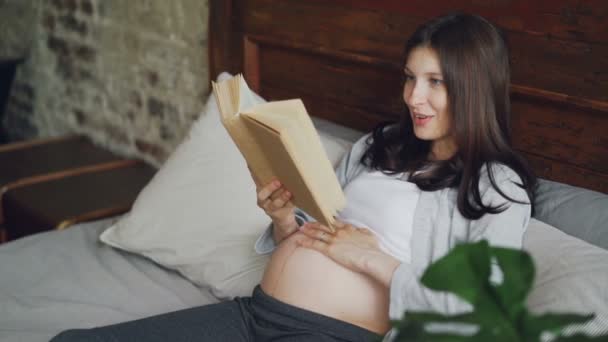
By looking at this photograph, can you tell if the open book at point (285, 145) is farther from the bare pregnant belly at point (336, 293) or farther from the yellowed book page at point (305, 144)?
the bare pregnant belly at point (336, 293)

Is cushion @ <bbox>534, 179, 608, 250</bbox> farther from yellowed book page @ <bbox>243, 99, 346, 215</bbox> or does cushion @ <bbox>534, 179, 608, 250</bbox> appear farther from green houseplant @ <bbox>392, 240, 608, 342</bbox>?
green houseplant @ <bbox>392, 240, 608, 342</bbox>

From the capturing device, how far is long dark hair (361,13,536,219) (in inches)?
58.6

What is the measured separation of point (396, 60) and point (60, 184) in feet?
5.03

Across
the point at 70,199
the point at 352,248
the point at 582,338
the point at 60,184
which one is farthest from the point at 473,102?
the point at 60,184

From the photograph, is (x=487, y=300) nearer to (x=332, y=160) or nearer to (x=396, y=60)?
(x=332, y=160)

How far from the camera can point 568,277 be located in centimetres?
128

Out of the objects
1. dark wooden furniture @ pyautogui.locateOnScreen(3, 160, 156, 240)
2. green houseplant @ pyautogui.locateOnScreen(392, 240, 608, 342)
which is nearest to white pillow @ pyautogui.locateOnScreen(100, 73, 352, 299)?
dark wooden furniture @ pyautogui.locateOnScreen(3, 160, 156, 240)

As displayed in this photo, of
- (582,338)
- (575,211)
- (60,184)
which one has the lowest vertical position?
(60,184)

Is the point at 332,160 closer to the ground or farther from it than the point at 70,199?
farther from it

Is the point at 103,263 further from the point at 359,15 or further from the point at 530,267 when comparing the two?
the point at 530,267

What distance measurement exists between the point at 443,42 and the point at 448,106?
14cm

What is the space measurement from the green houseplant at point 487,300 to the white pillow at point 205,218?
3.87 ft

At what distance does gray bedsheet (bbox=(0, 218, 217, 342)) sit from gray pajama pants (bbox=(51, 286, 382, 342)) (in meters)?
0.24

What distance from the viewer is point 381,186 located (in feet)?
5.33
